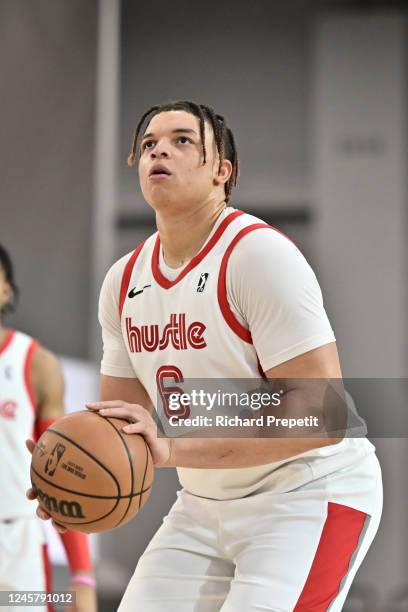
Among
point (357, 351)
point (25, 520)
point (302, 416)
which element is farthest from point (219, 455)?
point (357, 351)

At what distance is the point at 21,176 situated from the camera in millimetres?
6020

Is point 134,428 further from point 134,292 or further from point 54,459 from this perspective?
point 134,292

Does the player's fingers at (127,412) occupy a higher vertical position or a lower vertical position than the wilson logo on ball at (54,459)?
higher

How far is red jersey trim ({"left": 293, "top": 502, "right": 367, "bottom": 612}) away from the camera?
2.40 metres

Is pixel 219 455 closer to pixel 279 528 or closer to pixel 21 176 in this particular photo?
pixel 279 528

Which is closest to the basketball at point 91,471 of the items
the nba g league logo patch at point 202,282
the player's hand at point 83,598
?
the nba g league logo patch at point 202,282

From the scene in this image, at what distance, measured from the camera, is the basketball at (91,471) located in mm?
2268

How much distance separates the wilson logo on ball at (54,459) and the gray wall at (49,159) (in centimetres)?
360

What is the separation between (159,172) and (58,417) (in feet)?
4.20

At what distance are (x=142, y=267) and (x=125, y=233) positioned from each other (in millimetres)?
5364

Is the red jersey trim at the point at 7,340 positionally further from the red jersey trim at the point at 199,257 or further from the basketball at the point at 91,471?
the basketball at the point at 91,471

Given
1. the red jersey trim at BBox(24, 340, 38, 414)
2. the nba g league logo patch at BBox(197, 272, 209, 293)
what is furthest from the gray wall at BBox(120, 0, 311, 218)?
the nba g league logo patch at BBox(197, 272, 209, 293)

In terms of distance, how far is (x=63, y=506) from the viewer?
2.29m

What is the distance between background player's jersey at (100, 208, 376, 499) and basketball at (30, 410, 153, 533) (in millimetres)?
378
